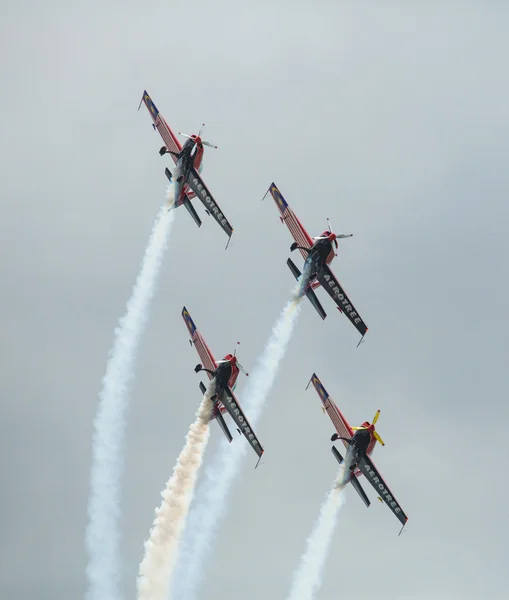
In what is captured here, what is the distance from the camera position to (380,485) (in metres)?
106

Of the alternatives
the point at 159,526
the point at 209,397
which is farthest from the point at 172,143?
the point at 159,526

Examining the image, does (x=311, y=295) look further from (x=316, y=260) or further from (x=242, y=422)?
(x=242, y=422)

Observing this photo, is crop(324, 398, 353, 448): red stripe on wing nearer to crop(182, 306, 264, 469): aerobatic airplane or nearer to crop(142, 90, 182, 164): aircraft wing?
crop(182, 306, 264, 469): aerobatic airplane

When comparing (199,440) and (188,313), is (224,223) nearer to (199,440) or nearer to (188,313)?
(188,313)

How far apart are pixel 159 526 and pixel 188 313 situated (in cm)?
1587

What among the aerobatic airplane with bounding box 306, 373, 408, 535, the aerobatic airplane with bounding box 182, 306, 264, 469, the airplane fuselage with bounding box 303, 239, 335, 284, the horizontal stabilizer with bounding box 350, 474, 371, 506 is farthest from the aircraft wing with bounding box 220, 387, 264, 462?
the airplane fuselage with bounding box 303, 239, 335, 284

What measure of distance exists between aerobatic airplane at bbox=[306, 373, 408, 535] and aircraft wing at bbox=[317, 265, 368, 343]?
5.62 metres

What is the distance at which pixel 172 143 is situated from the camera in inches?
4058

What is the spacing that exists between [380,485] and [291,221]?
2096cm

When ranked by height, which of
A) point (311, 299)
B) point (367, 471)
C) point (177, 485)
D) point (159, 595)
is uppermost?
point (311, 299)

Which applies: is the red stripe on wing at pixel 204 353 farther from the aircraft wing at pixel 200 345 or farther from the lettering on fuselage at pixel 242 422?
the lettering on fuselage at pixel 242 422

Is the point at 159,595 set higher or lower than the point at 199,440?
lower

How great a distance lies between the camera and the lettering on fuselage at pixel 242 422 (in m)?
99.9

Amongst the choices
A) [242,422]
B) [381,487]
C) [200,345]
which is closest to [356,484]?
[381,487]
